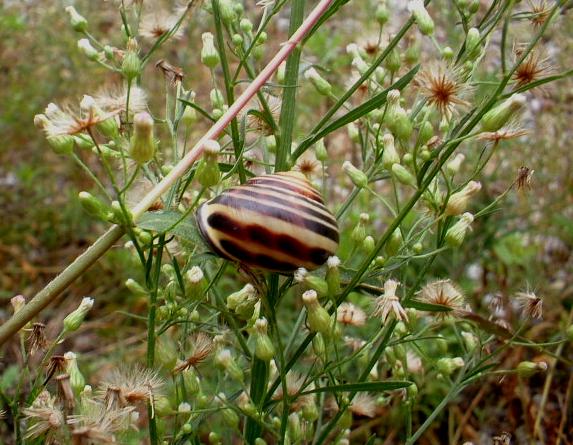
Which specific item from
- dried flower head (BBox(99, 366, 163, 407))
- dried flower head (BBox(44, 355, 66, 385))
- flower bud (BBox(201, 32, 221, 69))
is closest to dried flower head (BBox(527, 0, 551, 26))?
flower bud (BBox(201, 32, 221, 69))

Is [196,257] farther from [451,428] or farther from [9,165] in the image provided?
[9,165]

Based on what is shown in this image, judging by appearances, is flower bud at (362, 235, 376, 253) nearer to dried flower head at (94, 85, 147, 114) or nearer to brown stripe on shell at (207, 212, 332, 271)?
brown stripe on shell at (207, 212, 332, 271)

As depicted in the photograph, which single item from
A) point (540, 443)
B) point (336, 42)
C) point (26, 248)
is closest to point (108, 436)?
point (540, 443)

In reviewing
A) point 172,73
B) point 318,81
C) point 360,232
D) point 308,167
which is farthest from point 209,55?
point 360,232

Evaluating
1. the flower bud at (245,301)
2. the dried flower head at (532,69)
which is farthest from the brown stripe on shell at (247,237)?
the dried flower head at (532,69)

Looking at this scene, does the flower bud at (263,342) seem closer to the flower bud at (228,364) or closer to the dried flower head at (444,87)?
the flower bud at (228,364)
